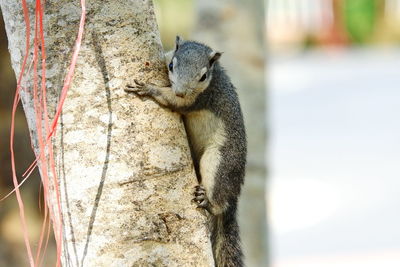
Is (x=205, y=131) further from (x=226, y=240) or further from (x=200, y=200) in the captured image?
(x=200, y=200)

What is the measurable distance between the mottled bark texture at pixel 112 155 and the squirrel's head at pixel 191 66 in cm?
60

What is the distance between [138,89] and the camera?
6.71 ft

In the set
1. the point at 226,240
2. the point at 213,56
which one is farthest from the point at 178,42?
the point at 226,240

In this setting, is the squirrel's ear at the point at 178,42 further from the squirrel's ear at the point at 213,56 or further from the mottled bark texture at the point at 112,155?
the mottled bark texture at the point at 112,155

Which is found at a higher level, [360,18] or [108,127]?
[108,127]

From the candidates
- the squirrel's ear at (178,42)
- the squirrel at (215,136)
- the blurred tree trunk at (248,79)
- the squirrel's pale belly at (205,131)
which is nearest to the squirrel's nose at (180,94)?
the squirrel at (215,136)

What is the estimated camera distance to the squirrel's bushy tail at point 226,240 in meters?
2.70

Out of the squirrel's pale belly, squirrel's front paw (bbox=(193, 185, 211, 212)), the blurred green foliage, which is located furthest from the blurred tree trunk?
the blurred green foliage

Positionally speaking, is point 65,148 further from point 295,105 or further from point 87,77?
point 295,105

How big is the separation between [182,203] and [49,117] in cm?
38

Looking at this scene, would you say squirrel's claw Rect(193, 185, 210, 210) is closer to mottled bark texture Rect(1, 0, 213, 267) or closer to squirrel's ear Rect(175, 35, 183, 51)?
mottled bark texture Rect(1, 0, 213, 267)

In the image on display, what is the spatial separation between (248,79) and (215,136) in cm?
230

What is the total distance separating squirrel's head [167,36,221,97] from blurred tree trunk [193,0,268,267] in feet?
6.47

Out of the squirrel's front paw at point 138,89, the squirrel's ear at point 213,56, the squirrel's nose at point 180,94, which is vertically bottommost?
the squirrel's ear at point 213,56
